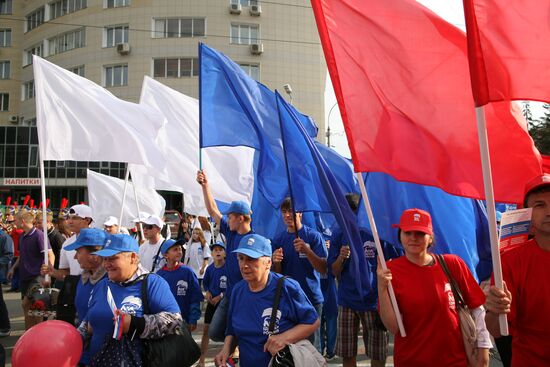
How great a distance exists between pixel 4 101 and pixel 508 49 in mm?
Answer: 52320

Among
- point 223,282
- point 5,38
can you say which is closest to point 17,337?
point 223,282

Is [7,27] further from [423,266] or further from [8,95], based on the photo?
[423,266]

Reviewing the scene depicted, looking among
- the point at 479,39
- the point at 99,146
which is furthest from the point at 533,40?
the point at 99,146

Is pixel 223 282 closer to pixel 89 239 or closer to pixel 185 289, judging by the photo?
pixel 185 289

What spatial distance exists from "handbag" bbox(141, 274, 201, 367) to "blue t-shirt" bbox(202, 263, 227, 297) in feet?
10.4

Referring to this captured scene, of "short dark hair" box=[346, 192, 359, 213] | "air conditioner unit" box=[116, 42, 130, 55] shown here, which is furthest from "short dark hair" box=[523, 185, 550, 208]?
"air conditioner unit" box=[116, 42, 130, 55]

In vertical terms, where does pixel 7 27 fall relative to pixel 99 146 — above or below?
above

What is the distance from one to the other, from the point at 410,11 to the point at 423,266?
1676mm

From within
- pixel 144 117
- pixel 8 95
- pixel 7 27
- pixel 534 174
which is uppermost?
pixel 7 27

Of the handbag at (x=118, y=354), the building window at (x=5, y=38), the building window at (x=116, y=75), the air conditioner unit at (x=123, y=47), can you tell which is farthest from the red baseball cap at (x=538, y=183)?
the building window at (x=5, y=38)

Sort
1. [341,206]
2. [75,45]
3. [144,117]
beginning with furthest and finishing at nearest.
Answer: [75,45] < [144,117] < [341,206]

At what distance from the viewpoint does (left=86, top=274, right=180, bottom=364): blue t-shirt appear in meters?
3.52

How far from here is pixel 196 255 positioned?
385 inches

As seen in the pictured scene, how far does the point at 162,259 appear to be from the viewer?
7148 millimetres
